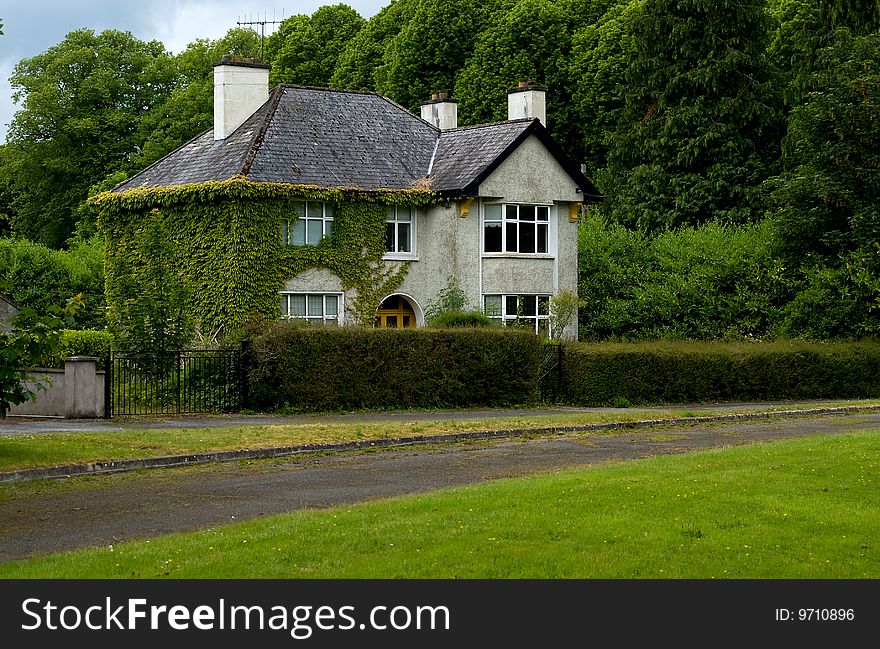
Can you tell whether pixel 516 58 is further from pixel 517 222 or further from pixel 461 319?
pixel 461 319

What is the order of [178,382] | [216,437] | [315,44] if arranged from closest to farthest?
[216,437], [178,382], [315,44]

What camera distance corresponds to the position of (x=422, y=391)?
107ft

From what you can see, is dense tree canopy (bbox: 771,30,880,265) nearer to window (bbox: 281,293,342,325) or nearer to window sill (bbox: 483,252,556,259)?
window sill (bbox: 483,252,556,259)

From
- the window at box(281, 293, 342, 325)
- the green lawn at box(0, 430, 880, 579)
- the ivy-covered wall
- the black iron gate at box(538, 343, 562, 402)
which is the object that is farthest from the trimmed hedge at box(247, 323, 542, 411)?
the green lawn at box(0, 430, 880, 579)

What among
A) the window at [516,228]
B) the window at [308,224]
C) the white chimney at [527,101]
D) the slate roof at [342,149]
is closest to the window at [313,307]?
the window at [308,224]

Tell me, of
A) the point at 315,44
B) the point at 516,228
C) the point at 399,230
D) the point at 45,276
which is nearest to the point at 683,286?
the point at 516,228

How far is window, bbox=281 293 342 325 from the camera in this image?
1590 inches

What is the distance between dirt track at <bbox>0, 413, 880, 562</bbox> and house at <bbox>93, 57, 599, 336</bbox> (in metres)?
16.2

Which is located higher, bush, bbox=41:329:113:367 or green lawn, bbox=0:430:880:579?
bush, bbox=41:329:113:367

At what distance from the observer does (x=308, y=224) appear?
40.8m

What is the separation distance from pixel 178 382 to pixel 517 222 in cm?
1728

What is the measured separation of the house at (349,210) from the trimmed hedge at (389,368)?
8085 millimetres
